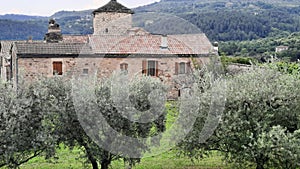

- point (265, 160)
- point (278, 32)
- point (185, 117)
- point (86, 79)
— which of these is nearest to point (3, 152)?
point (86, 79)

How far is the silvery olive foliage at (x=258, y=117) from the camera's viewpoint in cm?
1248

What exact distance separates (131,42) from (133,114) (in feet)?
76.7

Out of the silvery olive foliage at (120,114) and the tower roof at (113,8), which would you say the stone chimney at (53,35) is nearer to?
the tower roof at (113,8)

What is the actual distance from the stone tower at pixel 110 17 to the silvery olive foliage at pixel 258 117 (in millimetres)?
28893

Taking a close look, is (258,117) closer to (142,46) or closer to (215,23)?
(142,46)

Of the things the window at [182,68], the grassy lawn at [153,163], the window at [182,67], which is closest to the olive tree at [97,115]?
the grassy lawn at [153,163]

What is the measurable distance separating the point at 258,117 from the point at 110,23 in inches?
1317

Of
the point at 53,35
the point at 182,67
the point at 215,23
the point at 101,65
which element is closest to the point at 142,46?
the point at 101,65

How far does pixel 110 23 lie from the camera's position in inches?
1767

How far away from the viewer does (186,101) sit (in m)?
13.1

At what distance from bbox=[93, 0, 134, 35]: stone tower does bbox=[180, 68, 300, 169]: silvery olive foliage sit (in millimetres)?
28893

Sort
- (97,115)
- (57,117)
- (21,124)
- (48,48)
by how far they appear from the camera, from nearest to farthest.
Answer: (21,124) < (97,115) < (57,117) < (48,48)

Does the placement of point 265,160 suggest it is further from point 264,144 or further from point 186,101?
point 186,101

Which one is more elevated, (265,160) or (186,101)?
(186,101)
